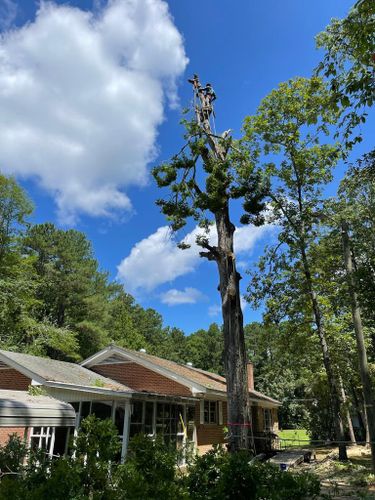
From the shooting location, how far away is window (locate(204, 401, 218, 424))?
20562 millimetres

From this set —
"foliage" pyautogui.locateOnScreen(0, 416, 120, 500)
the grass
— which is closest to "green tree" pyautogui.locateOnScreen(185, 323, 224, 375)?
the grass

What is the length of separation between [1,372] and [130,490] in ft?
45.7

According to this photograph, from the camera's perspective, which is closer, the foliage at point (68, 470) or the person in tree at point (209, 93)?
the foliage at point (68, 470)

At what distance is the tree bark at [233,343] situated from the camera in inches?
393

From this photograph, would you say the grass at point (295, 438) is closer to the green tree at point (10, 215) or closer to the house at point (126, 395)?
the house at point (126, 395)

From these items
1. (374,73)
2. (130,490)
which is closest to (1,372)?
(130,490)

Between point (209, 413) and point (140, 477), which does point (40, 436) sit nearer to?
point (209, 413)

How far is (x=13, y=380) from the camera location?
15.4 m

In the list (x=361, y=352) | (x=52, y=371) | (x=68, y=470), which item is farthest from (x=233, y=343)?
(x=52, y=371)

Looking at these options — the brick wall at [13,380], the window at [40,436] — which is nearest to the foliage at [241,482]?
the window at [40,436]

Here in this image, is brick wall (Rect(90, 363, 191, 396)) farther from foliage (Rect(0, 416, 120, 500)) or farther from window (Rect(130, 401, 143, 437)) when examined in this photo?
foliage (Rect(0, 416, 120, 500))

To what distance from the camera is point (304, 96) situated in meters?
17.2

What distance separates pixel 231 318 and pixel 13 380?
9.37 m

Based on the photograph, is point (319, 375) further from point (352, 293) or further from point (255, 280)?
point (352, 293)
